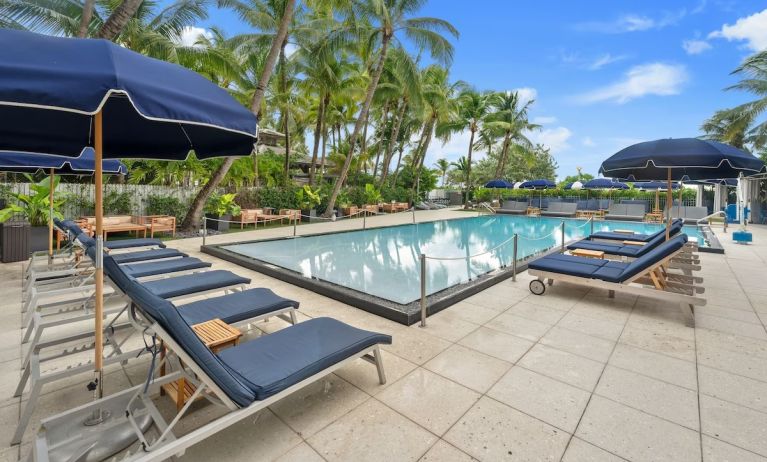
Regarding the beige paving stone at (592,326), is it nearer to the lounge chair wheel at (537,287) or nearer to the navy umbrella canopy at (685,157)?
the lounge chair wheel at (537,287)

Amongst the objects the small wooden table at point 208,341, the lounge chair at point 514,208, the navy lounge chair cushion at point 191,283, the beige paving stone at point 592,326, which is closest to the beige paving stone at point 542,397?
the beige paving stone at point 592,326

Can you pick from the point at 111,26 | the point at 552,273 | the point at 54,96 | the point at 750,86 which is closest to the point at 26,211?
the point at 111,26

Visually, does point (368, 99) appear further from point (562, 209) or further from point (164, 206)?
point (562, 209)

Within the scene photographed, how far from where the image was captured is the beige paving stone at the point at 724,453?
7.00 ft

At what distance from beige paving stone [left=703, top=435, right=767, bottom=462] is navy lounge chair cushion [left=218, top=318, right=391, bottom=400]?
2175mm

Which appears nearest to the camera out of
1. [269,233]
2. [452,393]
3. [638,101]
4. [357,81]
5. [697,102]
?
[452,393]

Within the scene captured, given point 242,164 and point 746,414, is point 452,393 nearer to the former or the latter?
point 746,414

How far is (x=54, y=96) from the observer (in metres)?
1.63

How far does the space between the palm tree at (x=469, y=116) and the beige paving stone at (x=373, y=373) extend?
75.8 ft

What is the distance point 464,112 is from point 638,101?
54.0ft

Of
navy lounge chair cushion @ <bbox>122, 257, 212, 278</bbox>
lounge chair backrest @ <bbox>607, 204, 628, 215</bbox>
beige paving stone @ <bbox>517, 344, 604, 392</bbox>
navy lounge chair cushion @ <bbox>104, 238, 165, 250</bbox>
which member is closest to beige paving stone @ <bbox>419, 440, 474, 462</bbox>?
beige paving stone @ <bbox>517, 344, 604, 392</bbox>

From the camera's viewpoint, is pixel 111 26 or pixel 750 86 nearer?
pixel 111 26

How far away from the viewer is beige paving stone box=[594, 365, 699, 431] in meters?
2.55

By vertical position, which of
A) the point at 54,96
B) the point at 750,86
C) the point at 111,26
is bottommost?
→ the point at 54,96
